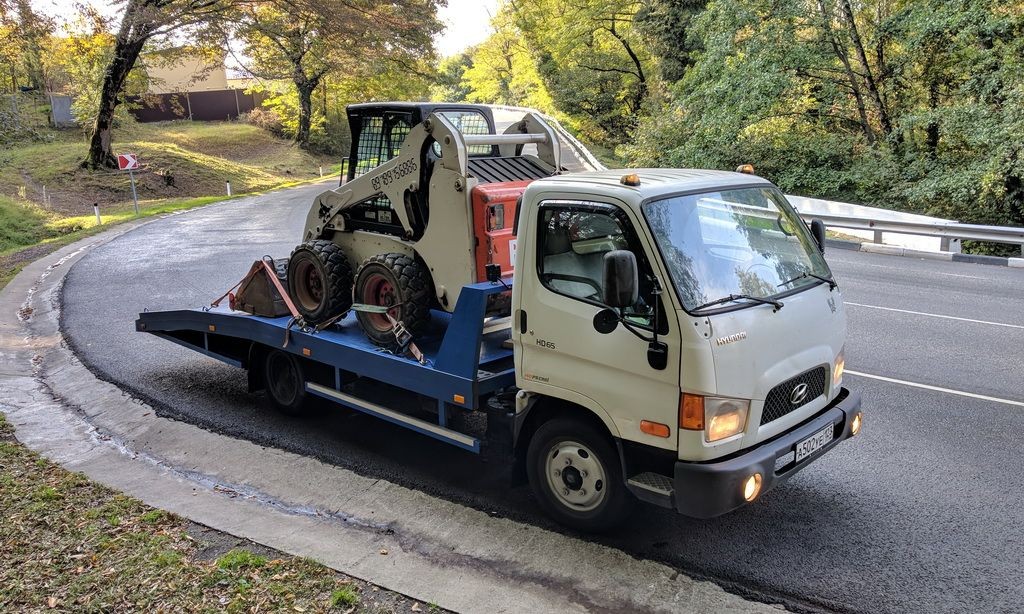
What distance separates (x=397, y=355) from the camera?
5.77 meters

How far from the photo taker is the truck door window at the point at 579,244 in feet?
14.5

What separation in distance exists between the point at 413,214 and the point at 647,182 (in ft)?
7.15

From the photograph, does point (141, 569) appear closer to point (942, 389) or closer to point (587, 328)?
point (587, 328)

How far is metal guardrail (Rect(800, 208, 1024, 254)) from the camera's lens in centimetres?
1519


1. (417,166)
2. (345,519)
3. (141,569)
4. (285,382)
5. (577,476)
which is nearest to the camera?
(141,569)

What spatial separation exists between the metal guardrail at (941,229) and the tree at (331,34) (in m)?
18.0

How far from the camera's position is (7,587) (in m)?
4.15

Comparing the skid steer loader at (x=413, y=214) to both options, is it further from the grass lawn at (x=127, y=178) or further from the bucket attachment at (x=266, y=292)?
the grass lawn at (x=127, y=178)

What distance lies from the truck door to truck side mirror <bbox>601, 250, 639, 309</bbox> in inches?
7.1

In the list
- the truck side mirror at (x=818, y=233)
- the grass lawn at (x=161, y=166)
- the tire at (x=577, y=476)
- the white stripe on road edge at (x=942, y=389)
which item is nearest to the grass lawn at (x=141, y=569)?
the tire at (x=577, y=476)

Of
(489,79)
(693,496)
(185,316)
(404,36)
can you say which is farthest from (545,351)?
(489,79)

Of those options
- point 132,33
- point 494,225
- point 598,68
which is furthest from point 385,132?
point 598,68

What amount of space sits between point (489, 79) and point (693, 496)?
183 feet

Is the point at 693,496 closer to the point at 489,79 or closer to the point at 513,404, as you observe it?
the point at 513,404
